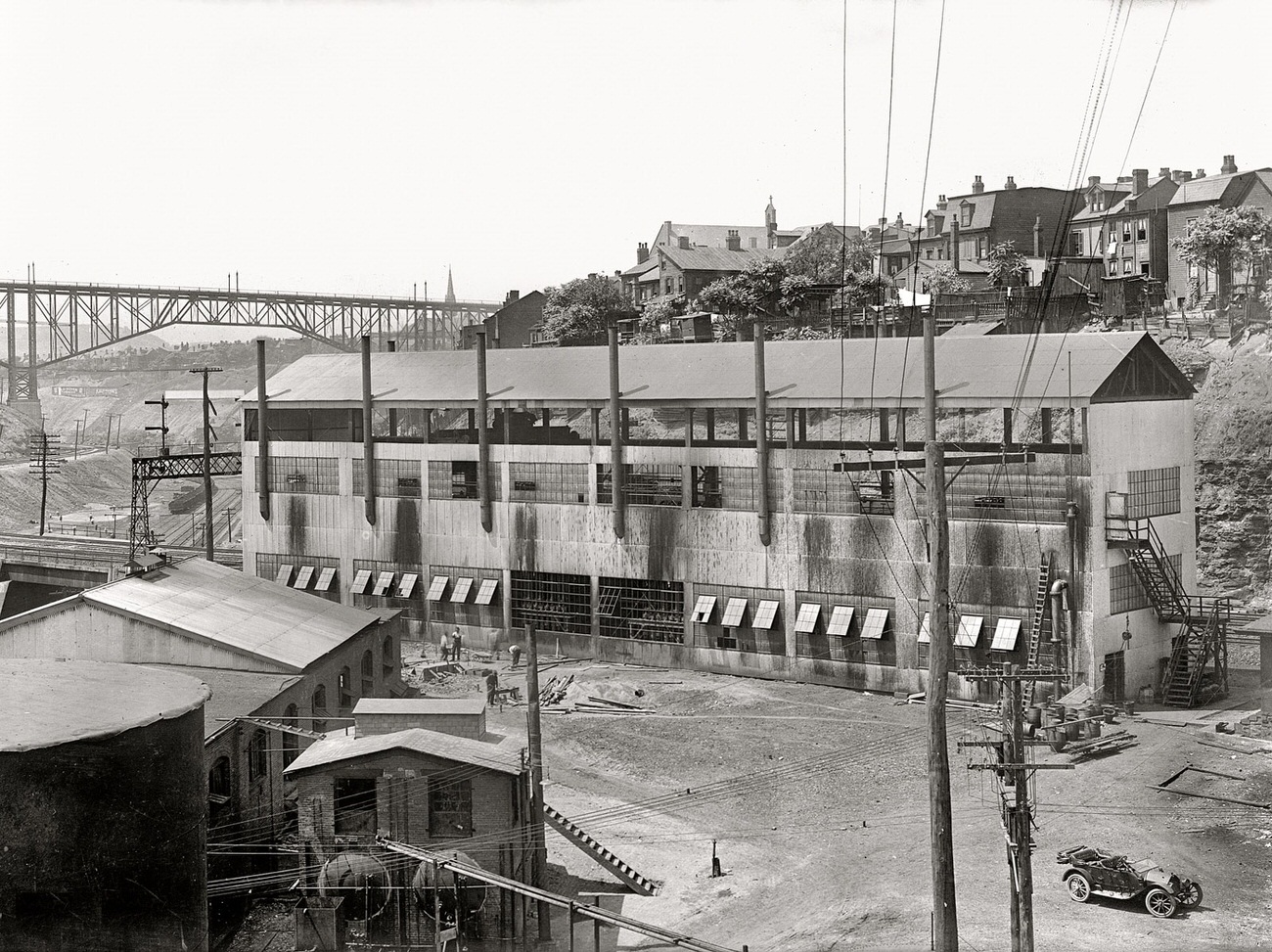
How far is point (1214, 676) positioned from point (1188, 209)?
52511 mm

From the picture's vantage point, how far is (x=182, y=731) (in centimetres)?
2328

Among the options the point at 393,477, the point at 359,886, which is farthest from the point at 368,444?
the point at 359,886

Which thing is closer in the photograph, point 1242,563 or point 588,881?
point 588,881

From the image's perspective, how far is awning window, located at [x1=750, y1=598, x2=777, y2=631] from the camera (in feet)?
144

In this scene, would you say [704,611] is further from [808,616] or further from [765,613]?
[808,616]

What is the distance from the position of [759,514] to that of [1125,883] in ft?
67.7

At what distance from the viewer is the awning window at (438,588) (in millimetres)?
51312

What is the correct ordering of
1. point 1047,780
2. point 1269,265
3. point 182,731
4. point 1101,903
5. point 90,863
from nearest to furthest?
point 90,863
point 182,731
point 1101,903
point 1047,780
point 1269,265

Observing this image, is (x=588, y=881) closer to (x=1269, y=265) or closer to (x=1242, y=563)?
(x=1242, y=563)

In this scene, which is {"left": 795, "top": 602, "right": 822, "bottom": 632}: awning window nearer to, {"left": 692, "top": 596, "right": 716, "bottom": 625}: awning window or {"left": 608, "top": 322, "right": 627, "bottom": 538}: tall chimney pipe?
{"left": 692, "top": 596, "right": 716, "bottom": 625}: awning window

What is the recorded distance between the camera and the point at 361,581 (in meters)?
52.9

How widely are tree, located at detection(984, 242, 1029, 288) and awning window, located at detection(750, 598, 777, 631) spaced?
44552 mm

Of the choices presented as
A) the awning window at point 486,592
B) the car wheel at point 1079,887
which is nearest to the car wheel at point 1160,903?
the car wheel at point 1079,887

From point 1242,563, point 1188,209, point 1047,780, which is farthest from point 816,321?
point 1047,780
